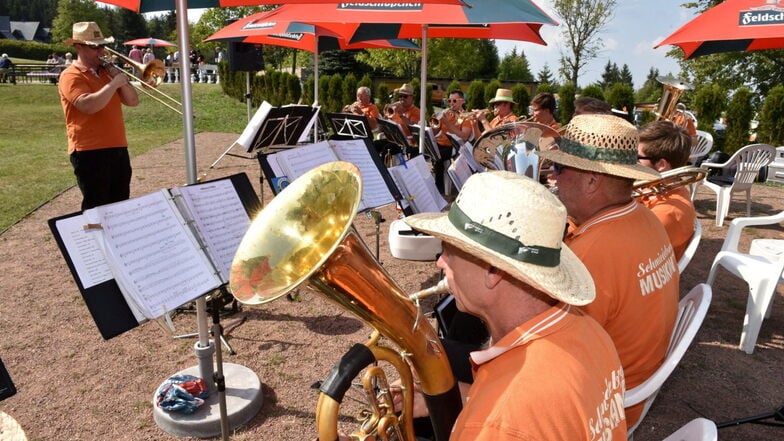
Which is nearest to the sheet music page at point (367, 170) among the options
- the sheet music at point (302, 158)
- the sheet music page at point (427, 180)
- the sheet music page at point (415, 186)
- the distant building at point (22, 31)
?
the sheet music at point (302, 158)

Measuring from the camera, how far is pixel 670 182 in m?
3.07

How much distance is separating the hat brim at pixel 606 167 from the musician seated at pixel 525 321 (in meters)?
0.81

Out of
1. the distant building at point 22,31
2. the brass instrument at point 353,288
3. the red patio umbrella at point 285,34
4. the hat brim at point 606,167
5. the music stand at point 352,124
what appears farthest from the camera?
the distant building at point 22,31

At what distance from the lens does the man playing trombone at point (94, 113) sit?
13.2ft

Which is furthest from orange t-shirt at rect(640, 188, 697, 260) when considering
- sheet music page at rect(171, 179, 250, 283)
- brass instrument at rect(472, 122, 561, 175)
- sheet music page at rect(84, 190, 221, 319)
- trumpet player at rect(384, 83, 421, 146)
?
trumpet player at rect(384, 83, 421, 146)

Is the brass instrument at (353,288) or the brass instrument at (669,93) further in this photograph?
the brass instrument at (669,93)

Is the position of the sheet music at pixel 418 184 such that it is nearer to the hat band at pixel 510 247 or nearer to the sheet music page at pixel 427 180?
the sheet music page at pixel 427 180

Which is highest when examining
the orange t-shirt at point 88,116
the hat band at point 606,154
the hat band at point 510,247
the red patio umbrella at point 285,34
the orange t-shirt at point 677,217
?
the red patio umbrella at point 285,34

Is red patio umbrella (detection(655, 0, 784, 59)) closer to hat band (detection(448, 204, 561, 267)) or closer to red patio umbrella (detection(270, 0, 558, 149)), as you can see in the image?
red patio umbrella (detection(270, 0, 558, 149))

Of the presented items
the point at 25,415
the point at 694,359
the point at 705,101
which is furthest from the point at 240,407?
the point at 705,101

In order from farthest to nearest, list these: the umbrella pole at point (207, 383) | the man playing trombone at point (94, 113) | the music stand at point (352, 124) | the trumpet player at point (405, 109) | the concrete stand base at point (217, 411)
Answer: the trumpet player at point (405, 109) < the music stand at point (352, 124) < the man playing trombone at point (94, 113) < the concrete stand base at point (217, 411) < the umbrella pole at point (207, 383)

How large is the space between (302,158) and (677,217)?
2.22 metres

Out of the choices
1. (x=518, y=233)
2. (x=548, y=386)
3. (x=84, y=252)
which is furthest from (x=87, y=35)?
(x=548, y=386)

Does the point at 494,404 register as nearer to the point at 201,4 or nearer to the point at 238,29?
the point at 201,4
